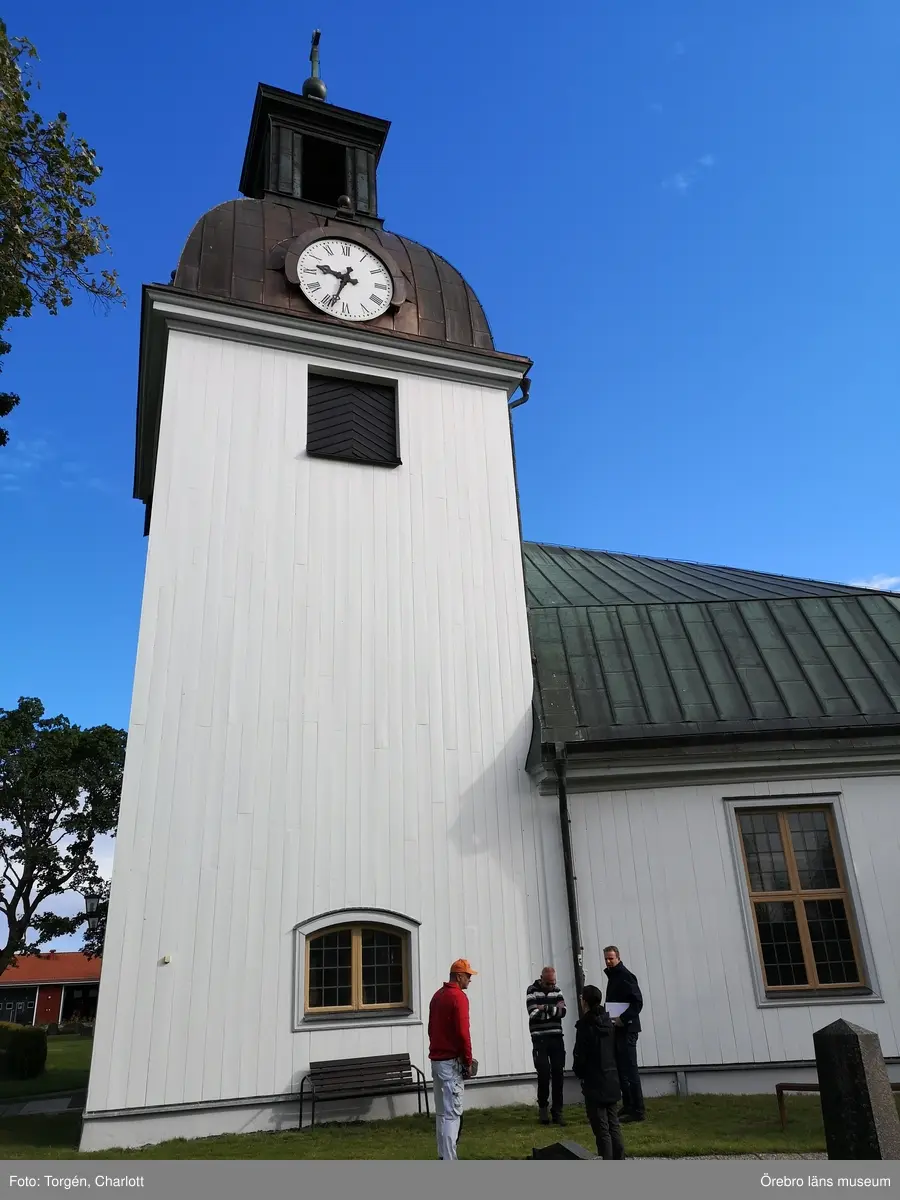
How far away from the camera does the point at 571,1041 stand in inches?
399

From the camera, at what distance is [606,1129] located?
623cm

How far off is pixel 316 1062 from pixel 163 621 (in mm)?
5467

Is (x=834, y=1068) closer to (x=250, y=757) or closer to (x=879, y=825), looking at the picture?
(x=879, y=825)

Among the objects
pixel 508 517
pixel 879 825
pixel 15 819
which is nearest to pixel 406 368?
pixel 508 517

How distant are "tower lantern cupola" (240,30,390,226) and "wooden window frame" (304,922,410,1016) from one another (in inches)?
494

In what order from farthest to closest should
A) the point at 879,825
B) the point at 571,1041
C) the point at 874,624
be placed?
the point at 874,624
the point at 879,825
the point at 571,1041

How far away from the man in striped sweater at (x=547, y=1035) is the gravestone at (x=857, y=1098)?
11.4 ft

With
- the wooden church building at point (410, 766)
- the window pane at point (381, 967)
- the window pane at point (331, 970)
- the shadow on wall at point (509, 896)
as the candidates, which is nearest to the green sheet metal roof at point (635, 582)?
the wooden church building at point (410, 766)

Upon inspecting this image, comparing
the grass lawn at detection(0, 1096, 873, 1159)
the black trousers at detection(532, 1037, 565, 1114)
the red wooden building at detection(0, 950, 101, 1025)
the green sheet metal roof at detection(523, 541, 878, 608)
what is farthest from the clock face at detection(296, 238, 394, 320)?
the red wooden building at detection(0, 950, 101, 1025)

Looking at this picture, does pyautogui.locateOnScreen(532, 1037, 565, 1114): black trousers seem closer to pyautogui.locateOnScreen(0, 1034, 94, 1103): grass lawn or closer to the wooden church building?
the wooden church building

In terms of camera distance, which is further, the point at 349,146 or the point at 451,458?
the point at 349,146

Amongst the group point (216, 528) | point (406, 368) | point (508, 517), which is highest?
point (406, 368)

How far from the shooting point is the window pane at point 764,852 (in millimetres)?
10664
